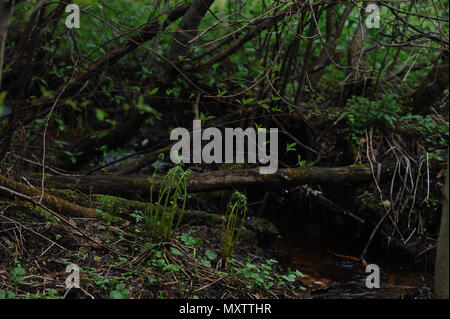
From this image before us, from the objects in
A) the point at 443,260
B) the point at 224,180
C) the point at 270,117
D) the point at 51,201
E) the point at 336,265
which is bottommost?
the point at 336,265

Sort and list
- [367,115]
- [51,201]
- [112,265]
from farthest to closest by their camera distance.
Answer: [367,115]
[51,201]
[112,265]

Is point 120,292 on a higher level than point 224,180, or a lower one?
lower

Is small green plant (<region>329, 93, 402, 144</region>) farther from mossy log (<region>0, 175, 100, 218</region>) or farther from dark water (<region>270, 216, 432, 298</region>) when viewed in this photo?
mossy log (<region>0, 175, 100, 218</region>)

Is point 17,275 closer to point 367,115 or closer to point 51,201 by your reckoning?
point 51,201

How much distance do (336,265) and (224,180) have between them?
1484 millimetres

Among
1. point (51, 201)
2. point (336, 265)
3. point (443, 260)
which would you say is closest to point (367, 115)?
point (336, 265)

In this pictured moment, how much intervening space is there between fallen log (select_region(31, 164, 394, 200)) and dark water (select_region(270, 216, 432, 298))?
2.79 feet

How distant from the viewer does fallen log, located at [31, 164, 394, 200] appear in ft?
12.8

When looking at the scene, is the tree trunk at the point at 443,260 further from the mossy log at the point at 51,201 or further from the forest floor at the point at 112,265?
the mossy log at the point at 51,201

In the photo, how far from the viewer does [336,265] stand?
4.23 m

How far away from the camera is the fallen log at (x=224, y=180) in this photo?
12.8ft

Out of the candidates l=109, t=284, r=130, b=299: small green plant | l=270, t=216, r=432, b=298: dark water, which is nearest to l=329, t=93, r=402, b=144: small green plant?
l=270, t=216, r=432, b=298: dark water
